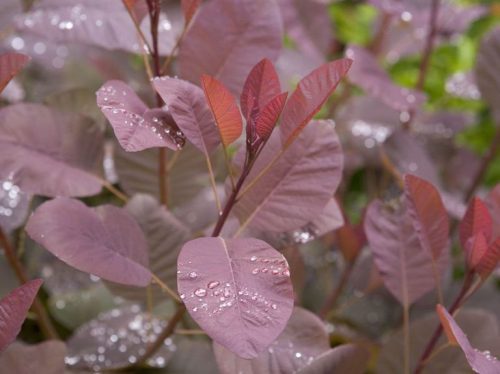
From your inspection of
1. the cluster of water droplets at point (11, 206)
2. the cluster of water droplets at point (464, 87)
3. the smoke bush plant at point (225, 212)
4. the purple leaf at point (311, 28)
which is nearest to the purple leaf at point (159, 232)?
the smoke bush plant at point (225, 212)

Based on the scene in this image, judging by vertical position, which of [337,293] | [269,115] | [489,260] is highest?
[269,115]

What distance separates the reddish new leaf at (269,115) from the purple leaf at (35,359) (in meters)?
0.26

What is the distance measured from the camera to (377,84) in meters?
0.85

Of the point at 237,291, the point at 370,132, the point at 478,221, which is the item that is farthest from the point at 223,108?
the point at 370,132

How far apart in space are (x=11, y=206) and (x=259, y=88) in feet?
1.03

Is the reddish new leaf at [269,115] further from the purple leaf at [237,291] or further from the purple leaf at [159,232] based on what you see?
the purple leaf at [159,232]

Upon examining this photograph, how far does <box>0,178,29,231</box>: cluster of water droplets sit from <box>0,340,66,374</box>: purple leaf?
0.15 metres

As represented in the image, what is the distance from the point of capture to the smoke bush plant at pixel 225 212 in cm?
53

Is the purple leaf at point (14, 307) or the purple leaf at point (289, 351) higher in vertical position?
the purple leaf at point (14, 307)

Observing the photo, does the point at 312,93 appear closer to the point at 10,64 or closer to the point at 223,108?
the point at 223,108

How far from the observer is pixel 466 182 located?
1.24 metres

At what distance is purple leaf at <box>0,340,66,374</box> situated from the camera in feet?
1.99

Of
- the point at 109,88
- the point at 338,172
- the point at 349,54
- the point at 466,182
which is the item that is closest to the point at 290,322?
the point at 338,172

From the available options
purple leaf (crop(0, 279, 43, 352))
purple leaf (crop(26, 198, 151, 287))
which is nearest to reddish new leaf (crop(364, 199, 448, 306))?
purple leaf (crop(26, 198, 151, 287))
